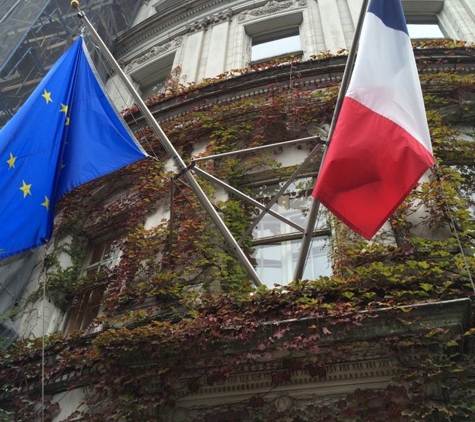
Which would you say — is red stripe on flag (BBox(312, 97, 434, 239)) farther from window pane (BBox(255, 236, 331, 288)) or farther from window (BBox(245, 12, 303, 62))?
window (BBox(245, 12, 303, 62))

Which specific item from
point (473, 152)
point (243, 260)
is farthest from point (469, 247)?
point (243, 260)

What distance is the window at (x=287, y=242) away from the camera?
329 inches

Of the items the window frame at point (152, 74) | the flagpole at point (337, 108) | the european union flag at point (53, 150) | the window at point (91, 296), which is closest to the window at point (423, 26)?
the window frame at point (152, 74)

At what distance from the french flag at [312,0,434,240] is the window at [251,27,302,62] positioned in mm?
7946

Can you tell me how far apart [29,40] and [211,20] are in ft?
17.0

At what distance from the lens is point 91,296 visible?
962cm

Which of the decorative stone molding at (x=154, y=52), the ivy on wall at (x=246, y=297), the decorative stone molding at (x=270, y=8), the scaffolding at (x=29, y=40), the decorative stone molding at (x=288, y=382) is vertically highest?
the decorative stone molding at (x=270, y=8)

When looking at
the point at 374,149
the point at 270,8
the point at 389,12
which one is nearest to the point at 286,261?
the point at 374,149

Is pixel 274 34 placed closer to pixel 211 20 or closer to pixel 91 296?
pixel 211 20

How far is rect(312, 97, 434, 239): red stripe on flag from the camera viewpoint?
589cm

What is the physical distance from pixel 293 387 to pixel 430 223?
321 cm

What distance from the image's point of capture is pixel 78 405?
24.1 ft

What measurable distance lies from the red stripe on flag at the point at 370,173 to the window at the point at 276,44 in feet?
27.9

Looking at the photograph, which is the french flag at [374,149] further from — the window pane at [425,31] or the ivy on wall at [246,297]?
the window pane at [425,31]
